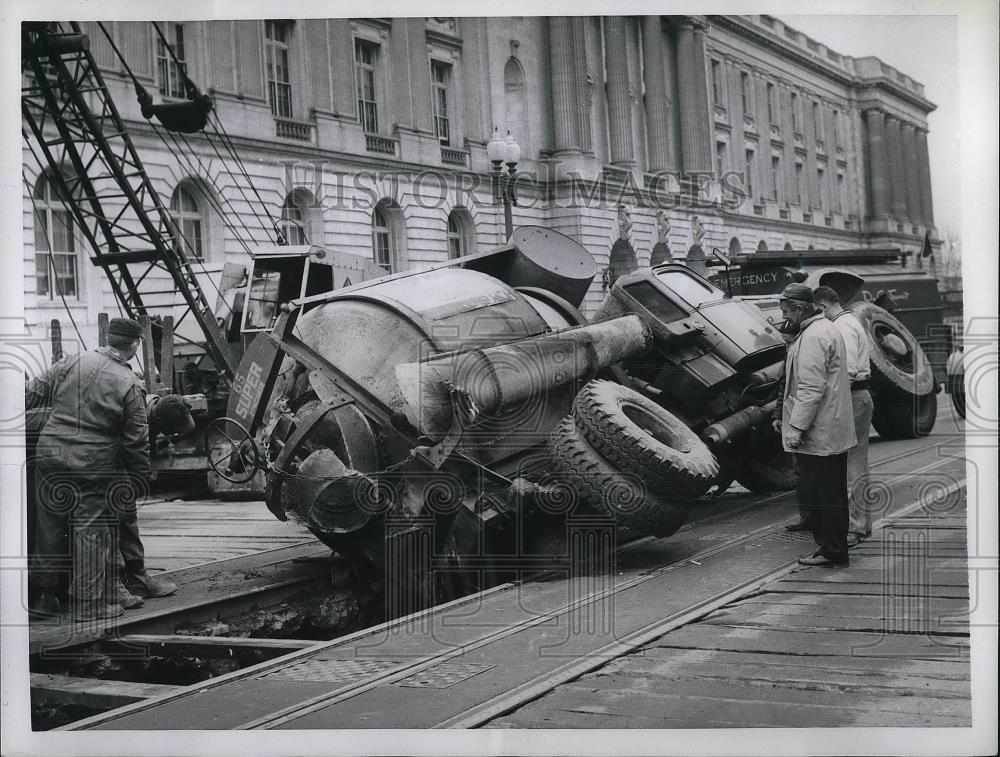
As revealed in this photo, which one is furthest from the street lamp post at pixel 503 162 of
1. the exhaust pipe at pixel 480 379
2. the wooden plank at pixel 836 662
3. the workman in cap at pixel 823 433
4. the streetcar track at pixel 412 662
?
the wooden plank at pixel 836 662

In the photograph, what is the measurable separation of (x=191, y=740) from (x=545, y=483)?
2.81 m

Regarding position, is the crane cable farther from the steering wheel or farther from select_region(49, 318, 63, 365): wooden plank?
the steering wheel

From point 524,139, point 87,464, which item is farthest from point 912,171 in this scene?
point 87,464

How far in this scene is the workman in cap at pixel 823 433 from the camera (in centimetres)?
662

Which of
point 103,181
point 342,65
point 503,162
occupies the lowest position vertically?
point 503,162

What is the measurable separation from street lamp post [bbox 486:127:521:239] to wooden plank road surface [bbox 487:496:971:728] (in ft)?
11.8

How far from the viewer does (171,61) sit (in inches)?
297

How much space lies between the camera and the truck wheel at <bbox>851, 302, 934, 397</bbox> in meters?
12.1

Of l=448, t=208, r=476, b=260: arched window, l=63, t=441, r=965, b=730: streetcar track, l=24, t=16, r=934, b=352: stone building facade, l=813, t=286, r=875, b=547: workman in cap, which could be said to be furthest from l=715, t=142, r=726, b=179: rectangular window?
l=63, t=441, r=965, b=730: streetcar track

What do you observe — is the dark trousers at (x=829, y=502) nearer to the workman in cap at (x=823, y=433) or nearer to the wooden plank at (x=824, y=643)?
the workman in cap at (x=823, y=433)

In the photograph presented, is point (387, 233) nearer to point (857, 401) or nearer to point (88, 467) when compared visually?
point (88, 467)

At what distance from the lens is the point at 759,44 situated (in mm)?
7277

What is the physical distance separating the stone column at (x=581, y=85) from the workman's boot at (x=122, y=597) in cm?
416

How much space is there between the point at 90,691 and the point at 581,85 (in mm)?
5007
